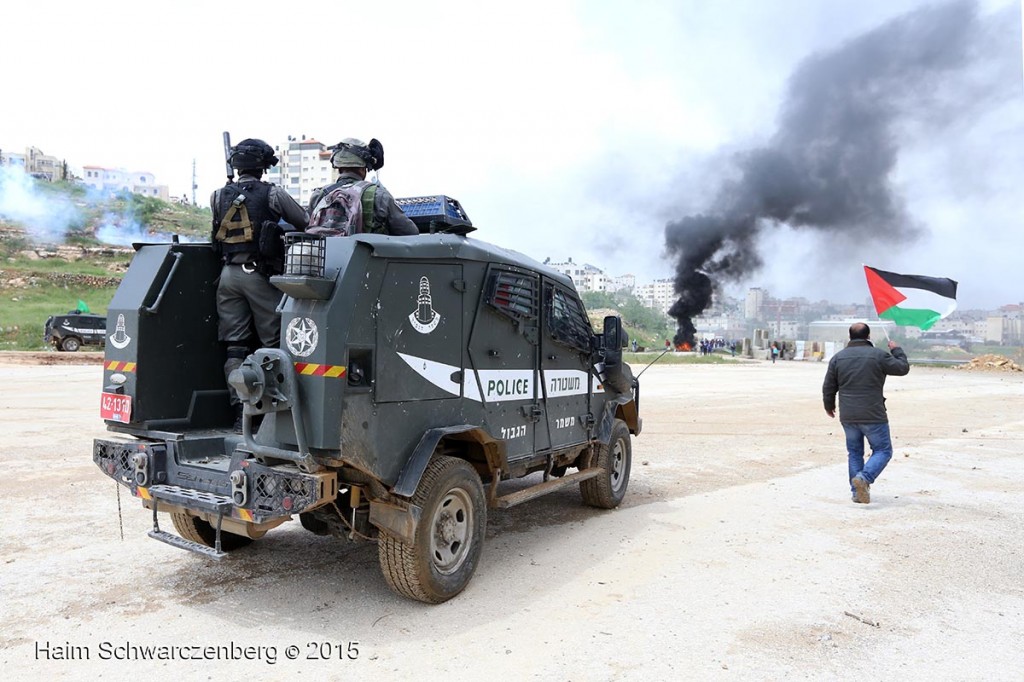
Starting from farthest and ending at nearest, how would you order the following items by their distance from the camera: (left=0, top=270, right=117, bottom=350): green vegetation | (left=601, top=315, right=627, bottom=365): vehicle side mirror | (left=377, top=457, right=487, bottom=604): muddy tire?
(left=0, top=270, right=117, bottom=350): green vegetation, (left=601, top=315, right=627, bottom=365): vehicle side mirror, (left=377, top=457, right=487, bottom=604): muddy tire

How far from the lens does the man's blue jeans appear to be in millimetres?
7918

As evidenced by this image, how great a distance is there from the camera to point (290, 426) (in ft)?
13.8

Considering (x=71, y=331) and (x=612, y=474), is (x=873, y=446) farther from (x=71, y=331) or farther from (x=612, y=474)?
(x=71, y=331)

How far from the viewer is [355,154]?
5.50m

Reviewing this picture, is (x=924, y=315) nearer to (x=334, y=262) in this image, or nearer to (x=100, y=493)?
(x=334, y=262)

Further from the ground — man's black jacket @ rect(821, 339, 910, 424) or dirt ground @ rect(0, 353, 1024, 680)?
man's black jacket @ rect(821, 339, 910, 424)

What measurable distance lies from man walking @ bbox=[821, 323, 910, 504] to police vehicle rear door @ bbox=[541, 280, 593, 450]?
2.73 metres

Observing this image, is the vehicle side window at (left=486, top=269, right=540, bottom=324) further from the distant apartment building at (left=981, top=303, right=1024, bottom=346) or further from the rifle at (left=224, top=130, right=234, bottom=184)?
the distant apartment building at (left=981, top=303, right=1024, bottom=346)

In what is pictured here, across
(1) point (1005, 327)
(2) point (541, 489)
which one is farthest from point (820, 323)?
(2) point (541, 489)

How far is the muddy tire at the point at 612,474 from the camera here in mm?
7465

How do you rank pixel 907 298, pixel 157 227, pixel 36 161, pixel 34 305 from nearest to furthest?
pixel 907 298
pixel 34 305
pixel 157 227
pixel 36 161

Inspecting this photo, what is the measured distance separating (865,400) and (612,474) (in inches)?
112

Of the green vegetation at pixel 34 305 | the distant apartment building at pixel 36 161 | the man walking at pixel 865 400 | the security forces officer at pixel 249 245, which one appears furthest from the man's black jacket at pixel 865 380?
the distant apartment building at pixel 36 161

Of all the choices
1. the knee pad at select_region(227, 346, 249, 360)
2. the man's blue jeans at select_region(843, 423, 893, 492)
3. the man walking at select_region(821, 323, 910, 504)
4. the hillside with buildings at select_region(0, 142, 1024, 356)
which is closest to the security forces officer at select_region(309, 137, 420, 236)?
the knee pad at select_region(227, 346, 249, 360)
